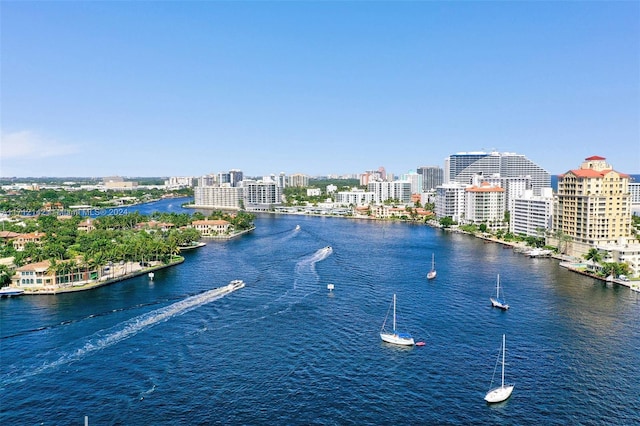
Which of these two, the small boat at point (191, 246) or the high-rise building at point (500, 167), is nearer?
the small boat at point (191, 246)

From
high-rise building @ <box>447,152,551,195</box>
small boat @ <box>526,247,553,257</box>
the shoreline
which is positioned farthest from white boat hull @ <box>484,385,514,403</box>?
high-rise building @ <box>447,152,551,195</box>

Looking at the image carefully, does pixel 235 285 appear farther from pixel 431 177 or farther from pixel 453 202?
pixel 431 177

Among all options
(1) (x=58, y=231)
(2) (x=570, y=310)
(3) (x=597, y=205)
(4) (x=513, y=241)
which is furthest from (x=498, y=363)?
(1) (x=58, y=231)

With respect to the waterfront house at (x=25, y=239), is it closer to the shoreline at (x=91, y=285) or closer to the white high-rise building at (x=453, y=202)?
the shoreline at (x=91, y=285)

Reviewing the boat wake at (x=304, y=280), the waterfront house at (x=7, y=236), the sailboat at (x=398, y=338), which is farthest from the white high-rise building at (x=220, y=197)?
the sailboat at (x=398, y=338)

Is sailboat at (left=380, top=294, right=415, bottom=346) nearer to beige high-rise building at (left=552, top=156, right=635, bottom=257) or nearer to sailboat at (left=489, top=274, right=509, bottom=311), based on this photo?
sailboat at (left=489, top=274, right=509, bottom=311)

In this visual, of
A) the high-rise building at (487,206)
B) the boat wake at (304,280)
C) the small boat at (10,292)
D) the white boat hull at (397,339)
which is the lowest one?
the white boat hull at (397,339)
